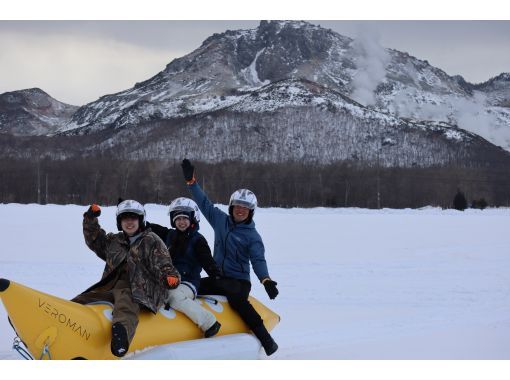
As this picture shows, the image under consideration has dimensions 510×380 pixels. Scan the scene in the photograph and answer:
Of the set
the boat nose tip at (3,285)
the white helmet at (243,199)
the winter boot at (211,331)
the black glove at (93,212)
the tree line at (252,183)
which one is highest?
the tree line at (252,183)

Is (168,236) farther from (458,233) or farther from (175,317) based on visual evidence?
(458,233)

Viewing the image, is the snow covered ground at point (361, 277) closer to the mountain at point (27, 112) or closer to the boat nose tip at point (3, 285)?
the boat nose tip at point (3, 285)

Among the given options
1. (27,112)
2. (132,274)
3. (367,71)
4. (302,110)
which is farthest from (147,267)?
(367,71)

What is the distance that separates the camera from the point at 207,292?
6.14 meters

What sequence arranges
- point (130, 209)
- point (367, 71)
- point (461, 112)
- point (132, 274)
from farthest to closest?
point (367, 71) → point (461, 112) → point (130, 209) → point (132, 274)

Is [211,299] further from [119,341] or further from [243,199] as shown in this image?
[119,341]

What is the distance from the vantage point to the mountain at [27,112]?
17.6 meters

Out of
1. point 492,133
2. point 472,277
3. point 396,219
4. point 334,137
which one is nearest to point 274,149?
point 334,137

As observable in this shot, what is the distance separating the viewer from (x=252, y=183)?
5019 centimetres

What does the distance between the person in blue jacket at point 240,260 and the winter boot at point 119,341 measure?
1260 millimetres

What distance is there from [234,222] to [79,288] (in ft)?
15.1

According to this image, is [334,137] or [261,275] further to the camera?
[334,137]

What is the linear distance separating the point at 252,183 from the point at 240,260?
4417 centimetres

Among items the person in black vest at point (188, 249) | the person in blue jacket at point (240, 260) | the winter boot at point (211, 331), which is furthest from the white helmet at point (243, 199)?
the winter boot at point (211, 331)
